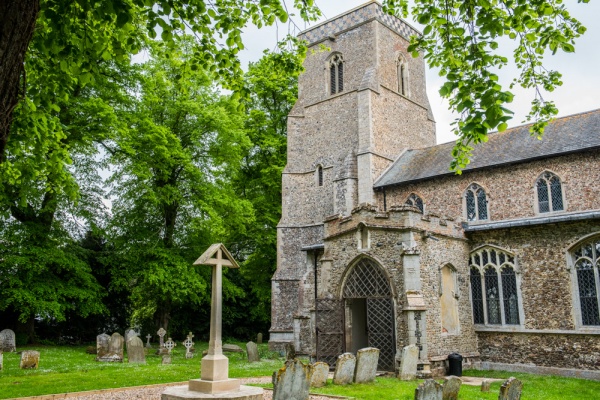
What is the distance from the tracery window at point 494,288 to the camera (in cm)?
1554

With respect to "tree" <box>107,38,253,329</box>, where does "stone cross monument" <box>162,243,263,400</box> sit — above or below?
below

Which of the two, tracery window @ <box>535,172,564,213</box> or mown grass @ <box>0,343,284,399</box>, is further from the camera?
tracery window @ <box>535,172,564,213</box>

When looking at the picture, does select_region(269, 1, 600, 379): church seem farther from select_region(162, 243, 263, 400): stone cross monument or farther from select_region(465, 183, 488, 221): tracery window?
select_region(162, 243, 263, 400): stone cross monument

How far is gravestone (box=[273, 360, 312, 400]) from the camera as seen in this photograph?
8133mm

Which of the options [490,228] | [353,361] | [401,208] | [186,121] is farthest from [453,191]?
[186,121]

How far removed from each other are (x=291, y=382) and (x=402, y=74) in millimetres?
20406

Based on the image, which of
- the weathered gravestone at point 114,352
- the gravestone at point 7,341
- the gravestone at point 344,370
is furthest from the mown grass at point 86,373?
the gravestone at point 344,370

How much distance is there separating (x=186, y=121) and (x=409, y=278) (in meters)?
13.8

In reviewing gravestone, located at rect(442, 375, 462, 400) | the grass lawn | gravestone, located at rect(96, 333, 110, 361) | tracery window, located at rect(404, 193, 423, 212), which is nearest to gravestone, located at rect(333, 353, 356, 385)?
the grass lawn

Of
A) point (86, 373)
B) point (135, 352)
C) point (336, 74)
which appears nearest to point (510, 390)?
point (86, 373)

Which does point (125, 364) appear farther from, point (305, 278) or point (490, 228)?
point (490, 228)

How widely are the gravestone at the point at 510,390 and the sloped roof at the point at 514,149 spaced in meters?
10.7

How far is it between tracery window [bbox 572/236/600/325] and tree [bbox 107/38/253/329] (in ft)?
43.7

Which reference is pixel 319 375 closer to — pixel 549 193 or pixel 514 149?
pixel 549 193
